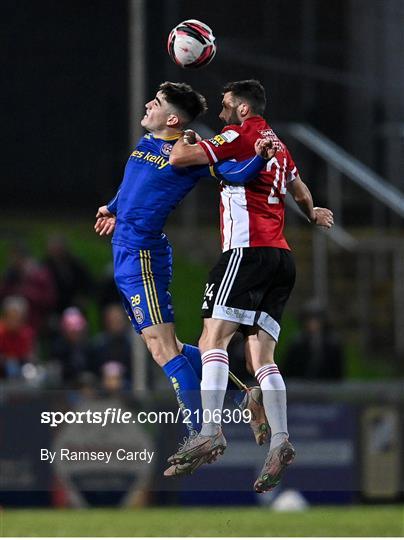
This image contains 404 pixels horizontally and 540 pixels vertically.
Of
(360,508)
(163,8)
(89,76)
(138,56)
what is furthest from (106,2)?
(360,508)

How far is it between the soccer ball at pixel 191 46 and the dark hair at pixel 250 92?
19cm

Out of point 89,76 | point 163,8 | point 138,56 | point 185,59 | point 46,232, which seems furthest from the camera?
point 46,232

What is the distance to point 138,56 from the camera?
1028cm

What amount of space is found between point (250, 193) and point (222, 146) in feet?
0.89

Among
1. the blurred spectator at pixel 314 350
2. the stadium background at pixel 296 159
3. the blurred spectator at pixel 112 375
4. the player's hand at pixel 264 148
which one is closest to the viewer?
the player's hand at pixel 264 148

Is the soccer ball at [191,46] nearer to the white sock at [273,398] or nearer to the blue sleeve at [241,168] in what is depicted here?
the blue sleeve at [241,168]

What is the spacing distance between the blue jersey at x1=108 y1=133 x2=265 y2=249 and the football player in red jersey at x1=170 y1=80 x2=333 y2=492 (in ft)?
0.35

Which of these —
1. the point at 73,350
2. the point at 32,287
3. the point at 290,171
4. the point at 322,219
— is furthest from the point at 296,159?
the point at 32,287

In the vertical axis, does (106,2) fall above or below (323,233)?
above

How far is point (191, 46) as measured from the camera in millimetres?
7902

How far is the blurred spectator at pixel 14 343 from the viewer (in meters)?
15.4

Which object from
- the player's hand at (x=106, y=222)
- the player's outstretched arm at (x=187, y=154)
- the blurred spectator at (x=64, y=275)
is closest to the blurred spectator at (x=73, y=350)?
the blurred spectator at (x=64, y=275)

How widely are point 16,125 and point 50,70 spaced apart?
1.86 meters

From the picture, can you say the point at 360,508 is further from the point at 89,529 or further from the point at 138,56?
the point at 138,56
